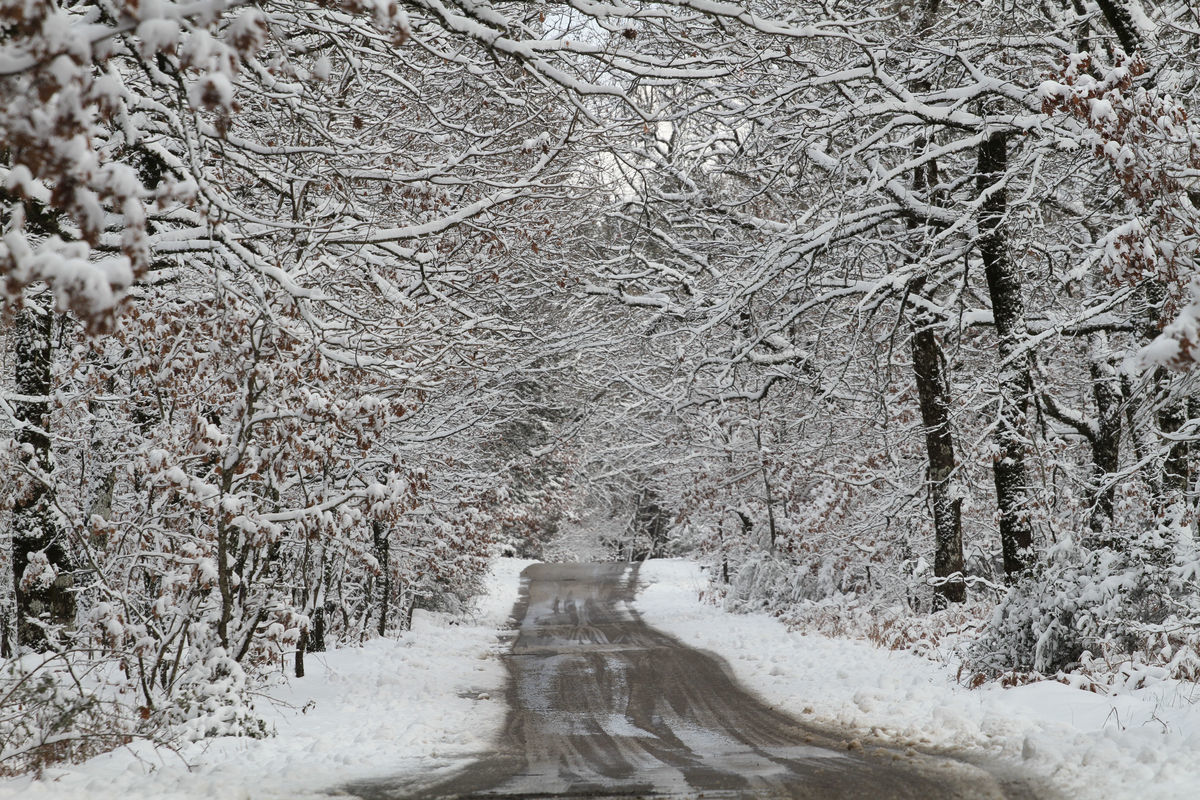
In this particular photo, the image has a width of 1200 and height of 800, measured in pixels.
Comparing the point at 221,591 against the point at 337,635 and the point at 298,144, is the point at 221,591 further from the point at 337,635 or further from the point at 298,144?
the point at 337,635

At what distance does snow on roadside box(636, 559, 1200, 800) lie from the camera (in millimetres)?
6410

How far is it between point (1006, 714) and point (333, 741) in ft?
19.9

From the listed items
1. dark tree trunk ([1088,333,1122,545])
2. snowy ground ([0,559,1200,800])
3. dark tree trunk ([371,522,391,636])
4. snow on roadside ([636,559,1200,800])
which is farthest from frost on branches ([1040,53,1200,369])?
dark tree trunk ([371,522,391,636])

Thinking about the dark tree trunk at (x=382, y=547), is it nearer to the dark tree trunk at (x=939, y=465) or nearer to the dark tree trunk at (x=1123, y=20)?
the dark tree trunk at (x=939, y=465)

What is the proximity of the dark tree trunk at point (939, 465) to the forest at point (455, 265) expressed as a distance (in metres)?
0.07

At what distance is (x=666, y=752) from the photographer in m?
8.55

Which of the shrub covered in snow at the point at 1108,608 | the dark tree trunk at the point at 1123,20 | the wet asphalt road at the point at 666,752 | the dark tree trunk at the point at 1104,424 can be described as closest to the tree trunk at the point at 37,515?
the wet asphalt road at the point at 666,752

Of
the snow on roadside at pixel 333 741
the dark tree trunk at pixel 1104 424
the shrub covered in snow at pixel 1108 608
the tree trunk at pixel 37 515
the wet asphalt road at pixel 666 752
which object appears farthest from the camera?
the dark tree trunk at pixel 1104 424

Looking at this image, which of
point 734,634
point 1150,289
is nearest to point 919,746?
point 1150,289

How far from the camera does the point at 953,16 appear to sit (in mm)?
12547

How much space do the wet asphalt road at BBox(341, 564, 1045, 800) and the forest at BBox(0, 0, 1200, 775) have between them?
2.52 metres

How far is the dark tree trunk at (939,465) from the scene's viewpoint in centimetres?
1594

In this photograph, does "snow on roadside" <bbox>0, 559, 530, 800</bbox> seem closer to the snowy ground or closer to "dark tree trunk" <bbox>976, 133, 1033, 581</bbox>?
the snowy ground

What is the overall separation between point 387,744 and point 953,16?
35.9ft
